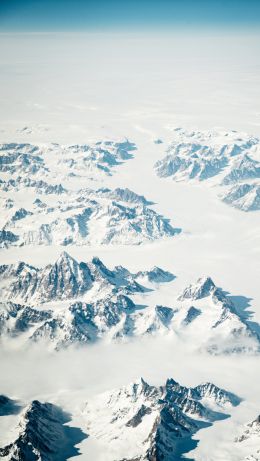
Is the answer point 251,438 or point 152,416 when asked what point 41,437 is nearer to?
point 152,416

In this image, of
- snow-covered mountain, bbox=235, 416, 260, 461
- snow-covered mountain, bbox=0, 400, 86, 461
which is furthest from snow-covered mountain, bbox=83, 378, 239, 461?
snow-covered mountain, bbox=235, 416, 260, 461

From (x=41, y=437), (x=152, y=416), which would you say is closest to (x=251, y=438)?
(x=152, y=416)

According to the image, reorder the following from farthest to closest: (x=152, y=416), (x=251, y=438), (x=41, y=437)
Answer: (x=152, y=416)
(x=251, y=438)
(x=41, y=437)

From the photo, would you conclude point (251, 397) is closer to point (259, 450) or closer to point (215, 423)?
point (215, 423)

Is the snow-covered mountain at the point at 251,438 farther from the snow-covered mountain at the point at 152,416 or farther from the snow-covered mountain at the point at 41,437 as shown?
the snow-covered mountain at the point at 41,437

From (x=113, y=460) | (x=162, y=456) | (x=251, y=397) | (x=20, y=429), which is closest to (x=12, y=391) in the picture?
(x=20, y=429)

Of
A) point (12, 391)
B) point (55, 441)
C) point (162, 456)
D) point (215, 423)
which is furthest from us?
point (12, 391)
